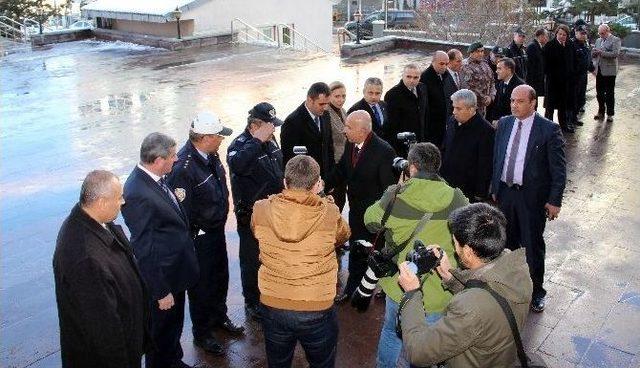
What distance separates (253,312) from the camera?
16.7 feet

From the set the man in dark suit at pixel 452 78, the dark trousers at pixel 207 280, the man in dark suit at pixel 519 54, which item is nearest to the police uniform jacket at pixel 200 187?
the dark trousers at pixel 207 280

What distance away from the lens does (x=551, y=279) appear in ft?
18.3

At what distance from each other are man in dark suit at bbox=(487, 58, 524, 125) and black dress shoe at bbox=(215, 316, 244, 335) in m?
4.80

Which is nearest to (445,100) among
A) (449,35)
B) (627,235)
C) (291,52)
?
(627,235)

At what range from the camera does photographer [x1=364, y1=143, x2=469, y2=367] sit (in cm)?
348

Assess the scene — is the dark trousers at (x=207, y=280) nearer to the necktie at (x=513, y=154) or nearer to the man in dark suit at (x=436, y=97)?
the necktie at (x=513, y=154)

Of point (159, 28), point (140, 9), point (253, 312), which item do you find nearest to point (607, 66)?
point (253, 312)

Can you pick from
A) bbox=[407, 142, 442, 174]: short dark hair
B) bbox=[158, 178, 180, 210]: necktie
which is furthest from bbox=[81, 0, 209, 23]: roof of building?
bbox=[407, 142, 442, 174]: short dark hair

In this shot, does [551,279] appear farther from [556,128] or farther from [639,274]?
[556,128]

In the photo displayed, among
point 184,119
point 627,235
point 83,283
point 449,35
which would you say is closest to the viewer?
point 83,283

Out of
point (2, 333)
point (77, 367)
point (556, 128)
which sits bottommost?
point (2, 333)

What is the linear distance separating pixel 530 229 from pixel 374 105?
2.10m

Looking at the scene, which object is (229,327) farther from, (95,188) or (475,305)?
(475,305)

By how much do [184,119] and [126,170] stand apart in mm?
3039
